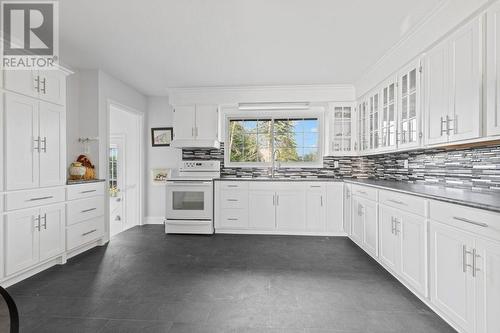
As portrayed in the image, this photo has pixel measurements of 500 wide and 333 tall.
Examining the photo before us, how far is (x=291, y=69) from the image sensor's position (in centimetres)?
376

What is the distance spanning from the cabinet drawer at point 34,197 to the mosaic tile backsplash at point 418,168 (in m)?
2.33

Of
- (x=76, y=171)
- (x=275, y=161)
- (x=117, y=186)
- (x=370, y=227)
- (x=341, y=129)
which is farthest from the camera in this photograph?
(x=117, y=186)

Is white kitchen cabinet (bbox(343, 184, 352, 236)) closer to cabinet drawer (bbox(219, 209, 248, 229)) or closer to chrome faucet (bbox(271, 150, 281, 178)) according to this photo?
chrome faucet (bbox(271, 150, 281, 178))

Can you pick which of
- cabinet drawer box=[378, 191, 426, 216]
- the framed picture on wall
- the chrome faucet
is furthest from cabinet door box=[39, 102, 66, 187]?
cabinet drawer box=[378, 191, 426, 216]

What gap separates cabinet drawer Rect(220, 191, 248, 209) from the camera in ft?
14.4

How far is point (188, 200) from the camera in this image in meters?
4.42

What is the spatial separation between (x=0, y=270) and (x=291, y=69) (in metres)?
3.77

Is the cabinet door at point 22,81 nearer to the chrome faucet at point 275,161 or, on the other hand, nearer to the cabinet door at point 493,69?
the chrome faucet at point 275,161

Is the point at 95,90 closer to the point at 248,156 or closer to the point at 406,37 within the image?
the point at 248,156

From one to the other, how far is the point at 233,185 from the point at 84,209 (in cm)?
206

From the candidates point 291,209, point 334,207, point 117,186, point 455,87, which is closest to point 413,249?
point 455,87

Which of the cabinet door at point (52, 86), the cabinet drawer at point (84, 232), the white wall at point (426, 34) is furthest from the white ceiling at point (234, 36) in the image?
the cabinet drawer at point (84, 232)

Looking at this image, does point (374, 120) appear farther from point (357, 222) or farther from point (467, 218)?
point (467, 218)

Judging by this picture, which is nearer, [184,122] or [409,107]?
[409,107]
